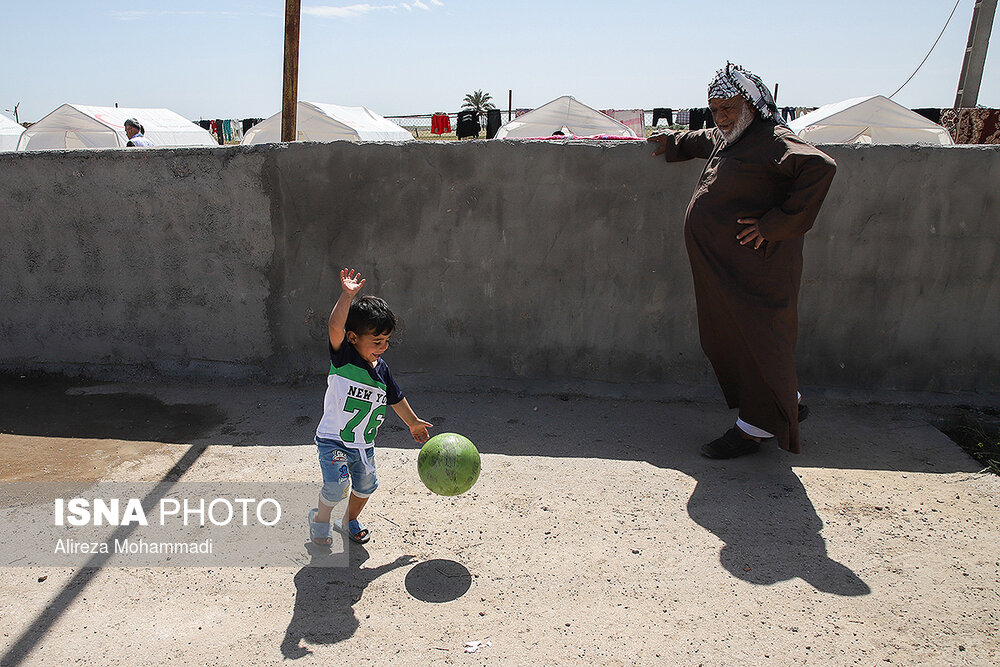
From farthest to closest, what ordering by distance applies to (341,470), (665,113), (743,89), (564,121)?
(665,113) < (564,121) < (743,89) < (341,470)

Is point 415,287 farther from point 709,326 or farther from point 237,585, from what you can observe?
point 237,585

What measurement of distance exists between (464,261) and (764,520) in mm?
2524

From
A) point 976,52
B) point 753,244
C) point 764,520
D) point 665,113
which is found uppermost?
point 665,113

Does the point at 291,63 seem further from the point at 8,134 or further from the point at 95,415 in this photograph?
the point at 8,134

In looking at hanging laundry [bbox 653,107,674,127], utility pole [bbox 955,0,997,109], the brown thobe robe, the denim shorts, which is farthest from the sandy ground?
hanging laundry [bbox 653,107,674,127]

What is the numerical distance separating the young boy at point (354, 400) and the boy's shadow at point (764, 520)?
57.7 inches

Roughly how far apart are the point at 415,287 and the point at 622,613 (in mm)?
2833

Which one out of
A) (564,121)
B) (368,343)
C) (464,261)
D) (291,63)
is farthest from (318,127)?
(368,343)

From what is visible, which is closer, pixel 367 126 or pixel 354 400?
pixel 354 400

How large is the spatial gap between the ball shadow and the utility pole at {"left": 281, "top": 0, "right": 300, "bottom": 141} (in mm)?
3626

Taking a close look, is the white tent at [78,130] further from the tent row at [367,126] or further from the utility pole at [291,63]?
the utility pole at [291,63]

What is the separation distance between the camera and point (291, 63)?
5492 mm

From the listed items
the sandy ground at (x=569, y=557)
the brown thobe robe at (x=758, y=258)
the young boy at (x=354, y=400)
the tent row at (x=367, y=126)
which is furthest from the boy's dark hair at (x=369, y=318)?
the tent row at (x=367, y=126)

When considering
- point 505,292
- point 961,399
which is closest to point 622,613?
point 505,292
